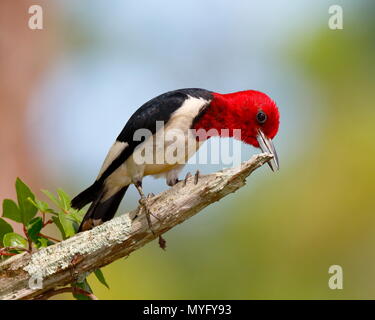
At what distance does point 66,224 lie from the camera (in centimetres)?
368

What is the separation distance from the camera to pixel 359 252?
691cm

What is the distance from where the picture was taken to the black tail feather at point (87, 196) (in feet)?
14.1

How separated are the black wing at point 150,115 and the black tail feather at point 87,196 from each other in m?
0.08

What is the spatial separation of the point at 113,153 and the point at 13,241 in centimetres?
117

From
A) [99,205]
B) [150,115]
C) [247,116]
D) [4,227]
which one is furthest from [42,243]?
[247,116]

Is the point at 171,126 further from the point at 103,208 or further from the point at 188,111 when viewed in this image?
the point at 103,208

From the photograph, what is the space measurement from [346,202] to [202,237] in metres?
1.70

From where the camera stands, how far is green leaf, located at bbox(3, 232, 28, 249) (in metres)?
3.50

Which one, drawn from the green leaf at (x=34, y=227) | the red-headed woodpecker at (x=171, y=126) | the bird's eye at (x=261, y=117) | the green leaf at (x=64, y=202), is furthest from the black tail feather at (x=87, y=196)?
the bird's eye at (x=261, y=117)

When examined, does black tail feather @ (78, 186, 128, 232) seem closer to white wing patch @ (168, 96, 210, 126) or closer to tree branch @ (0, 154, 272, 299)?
white wing patch @ (168, 96, 210, 126)

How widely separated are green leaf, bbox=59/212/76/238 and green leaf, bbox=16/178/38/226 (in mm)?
155

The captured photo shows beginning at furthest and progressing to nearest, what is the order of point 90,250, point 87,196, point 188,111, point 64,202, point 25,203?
1. point 87,196
2. point 188,111
3. point 64,202
4. point 25,203
5. point 90,250
